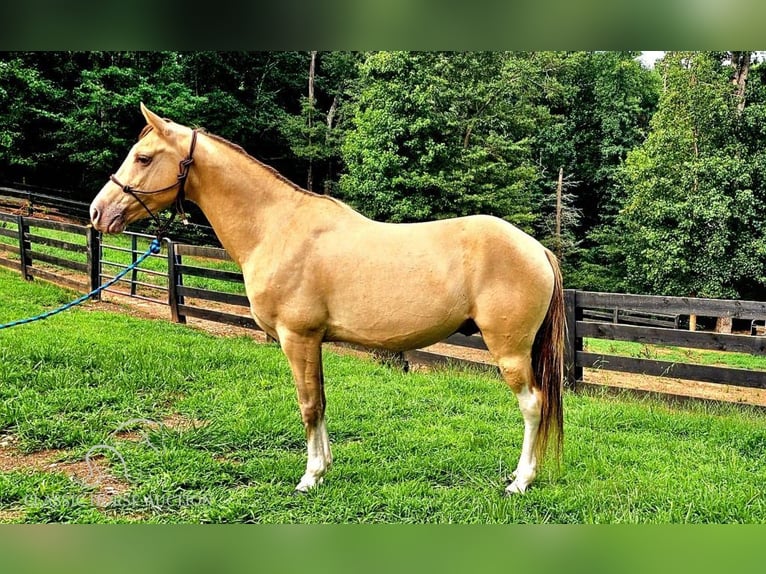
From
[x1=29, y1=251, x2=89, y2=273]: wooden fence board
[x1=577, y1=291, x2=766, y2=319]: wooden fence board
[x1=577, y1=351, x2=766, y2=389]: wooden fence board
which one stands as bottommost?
[x1=577, y1=351, x2=766, y2=389]: wooden fence board

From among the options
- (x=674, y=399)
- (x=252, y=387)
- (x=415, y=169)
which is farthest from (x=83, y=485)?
(x=415, y=169)

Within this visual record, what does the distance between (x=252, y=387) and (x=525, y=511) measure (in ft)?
9.38

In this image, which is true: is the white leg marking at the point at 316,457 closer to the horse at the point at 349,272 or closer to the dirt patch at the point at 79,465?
the horse at the point at 349,272

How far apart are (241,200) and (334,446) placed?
1807 mm

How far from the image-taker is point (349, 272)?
312 centimetres

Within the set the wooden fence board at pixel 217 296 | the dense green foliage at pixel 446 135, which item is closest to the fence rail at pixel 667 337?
the wooden fence board at pixel 217 296

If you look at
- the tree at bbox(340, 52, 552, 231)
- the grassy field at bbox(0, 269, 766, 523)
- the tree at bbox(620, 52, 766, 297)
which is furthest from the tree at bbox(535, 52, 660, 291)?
the grassy field at bbox(0, 269, 766, 523)

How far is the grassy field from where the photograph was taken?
2.98 m

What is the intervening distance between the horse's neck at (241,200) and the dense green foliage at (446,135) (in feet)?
46.2

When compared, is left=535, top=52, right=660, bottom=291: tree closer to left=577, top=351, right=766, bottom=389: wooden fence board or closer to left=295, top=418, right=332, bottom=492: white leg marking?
left=577, top=351, right=766, bottom=389: wooden fence board

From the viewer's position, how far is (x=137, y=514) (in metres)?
2.95

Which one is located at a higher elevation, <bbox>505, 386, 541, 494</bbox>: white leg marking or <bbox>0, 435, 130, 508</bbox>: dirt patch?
<bbox>505, 386, 541, 494</bbox>: white leg marking

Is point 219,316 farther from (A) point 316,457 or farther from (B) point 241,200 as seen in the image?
(A) point 316,457

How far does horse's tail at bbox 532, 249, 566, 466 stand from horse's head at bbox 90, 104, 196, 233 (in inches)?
86.7
